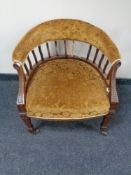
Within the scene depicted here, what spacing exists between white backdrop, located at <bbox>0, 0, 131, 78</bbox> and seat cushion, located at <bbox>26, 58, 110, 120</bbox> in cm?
32

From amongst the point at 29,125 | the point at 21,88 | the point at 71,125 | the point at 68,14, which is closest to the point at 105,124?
the point at 71,125

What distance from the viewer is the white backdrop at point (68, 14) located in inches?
64.2

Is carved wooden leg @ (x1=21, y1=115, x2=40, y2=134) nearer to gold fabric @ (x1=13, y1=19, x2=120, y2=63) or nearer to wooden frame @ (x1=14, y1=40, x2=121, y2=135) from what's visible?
wooden frame @ (x1=14, y1=40, x2=121, y2=135)

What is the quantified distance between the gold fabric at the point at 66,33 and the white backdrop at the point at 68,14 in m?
0.13

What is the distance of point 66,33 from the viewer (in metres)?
1.59

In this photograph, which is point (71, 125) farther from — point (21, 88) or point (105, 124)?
point (21, 88)

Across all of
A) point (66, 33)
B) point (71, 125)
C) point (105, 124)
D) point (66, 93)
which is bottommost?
point (71, 125)

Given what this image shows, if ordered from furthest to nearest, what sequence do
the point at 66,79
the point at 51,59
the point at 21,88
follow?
1. the point at 51,59
2. the point at 66,79
3. the point at 21,88

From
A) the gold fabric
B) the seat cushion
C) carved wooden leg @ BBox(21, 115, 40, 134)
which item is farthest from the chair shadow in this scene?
the gold fabric

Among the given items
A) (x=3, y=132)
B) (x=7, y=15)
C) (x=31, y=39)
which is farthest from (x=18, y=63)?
(x=3, y=132)

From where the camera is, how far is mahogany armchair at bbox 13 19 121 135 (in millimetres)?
1438

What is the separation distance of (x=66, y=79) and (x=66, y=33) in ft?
0.95

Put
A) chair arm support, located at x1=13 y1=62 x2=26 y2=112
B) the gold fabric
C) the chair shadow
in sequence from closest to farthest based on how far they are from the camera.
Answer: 1. chair arm support, located at x1=13 y1=62 x2=26 y2=112
2. the gold fabric
3. the chair shadow

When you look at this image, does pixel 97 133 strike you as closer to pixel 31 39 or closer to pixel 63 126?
pixel 63 126
